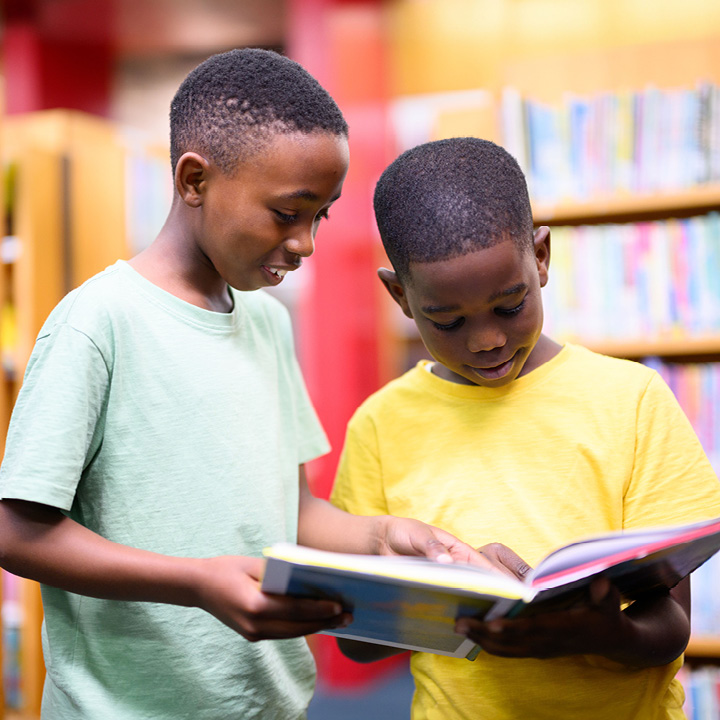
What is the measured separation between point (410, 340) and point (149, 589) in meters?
2.72

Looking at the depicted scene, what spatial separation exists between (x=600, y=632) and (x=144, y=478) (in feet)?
1.72

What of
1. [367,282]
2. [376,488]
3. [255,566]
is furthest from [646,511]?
[367,282]

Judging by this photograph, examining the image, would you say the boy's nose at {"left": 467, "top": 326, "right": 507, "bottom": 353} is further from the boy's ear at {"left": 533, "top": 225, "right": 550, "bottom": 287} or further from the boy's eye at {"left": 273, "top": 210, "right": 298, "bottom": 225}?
the boy's eye at {"left": 273, "top": 210, "right": 298, "bottom": 225}

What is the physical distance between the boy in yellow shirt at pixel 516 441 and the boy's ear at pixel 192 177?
0.78 ft

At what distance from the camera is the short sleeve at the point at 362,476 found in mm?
1081

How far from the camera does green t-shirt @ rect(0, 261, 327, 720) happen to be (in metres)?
0.83

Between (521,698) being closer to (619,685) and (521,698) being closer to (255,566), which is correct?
(619,685)

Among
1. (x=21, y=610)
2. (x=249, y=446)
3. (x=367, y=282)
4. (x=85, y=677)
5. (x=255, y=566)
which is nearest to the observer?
(x=255, y=566)

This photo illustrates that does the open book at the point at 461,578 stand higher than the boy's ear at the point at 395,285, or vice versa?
the boy's ear at the point at 395,285

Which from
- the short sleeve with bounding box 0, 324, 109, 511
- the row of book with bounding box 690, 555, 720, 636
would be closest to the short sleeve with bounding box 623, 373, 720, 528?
the short sleeve with bounding box 0, 324, 109, 511

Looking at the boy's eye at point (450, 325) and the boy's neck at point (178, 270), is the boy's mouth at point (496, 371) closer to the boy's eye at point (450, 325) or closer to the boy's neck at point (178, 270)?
the boy's eye at point (450, 325)

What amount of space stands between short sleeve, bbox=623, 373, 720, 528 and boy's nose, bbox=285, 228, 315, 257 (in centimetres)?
46

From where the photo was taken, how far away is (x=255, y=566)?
781 mm

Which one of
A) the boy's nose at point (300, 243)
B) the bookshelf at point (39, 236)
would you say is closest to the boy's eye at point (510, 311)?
the boy's nose at point (300, 243)
